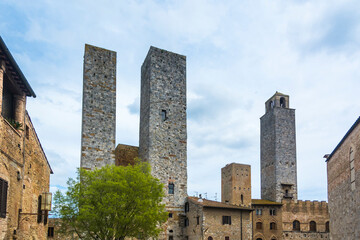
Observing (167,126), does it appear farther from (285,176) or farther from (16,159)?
(285,176)

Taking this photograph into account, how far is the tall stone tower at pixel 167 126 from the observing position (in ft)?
125

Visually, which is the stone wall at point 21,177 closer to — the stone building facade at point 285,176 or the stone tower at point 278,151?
the stone building facade at point 285,176

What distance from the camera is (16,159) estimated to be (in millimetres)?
17812

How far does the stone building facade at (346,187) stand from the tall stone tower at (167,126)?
1740cm

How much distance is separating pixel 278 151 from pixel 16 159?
44.4 m

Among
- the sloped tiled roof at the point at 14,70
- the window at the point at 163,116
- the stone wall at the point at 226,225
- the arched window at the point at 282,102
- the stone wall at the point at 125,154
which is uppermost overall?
the arched window at the point at 282,102

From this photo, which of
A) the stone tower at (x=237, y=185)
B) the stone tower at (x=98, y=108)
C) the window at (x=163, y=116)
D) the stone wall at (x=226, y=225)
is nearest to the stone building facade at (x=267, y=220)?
Answer: the stone tower at (x=237, y=185)

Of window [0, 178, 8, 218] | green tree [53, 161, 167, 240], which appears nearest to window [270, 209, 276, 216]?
green tree [53, 161, 167, 240]

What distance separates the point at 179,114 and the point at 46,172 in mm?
17350

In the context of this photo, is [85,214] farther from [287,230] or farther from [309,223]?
[309,223]

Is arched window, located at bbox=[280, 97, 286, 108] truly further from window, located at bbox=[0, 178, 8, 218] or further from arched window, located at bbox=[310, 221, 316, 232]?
window, located at bbox=[0, 178, 8, 218]

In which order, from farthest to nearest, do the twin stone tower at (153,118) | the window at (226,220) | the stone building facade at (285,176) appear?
1. the stone building facade at (285,176)
2. the window at (226,220)
3. the twin stone tower at (153,118)

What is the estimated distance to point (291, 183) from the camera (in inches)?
2169

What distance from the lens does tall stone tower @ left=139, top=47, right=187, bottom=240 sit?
38219 mm
